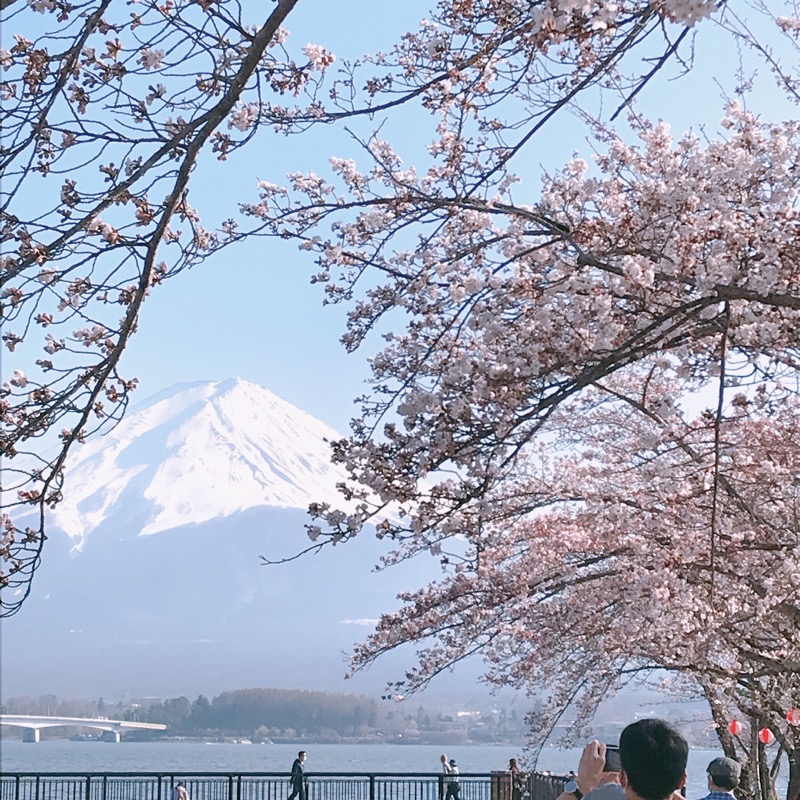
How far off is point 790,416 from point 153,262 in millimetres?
5795

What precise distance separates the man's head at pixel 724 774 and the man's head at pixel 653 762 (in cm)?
178

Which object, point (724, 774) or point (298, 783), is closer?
point (724, 774)

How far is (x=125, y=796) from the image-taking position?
1812 centimetres

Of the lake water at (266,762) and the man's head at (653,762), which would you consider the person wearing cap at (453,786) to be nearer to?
the lake water at (266,762)

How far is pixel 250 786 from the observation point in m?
18.7

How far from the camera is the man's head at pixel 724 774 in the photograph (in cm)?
507

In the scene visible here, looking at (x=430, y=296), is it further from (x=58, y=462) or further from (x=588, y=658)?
(x=588, y=658)

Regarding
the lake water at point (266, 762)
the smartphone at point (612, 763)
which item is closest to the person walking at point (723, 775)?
the smartphone at point (612, 763)

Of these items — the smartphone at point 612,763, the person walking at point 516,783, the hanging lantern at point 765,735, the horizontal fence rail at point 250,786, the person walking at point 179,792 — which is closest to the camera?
the smartphone at point 612,763

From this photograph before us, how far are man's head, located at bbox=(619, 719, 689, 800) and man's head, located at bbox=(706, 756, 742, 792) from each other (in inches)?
70.2

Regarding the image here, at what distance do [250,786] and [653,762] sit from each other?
16.4 m

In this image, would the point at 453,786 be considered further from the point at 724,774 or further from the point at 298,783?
the point at 724,774

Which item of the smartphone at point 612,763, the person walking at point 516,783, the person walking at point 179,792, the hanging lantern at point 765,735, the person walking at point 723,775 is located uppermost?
the smartphone at point 612,763

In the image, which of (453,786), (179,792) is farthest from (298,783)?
(453,786)
